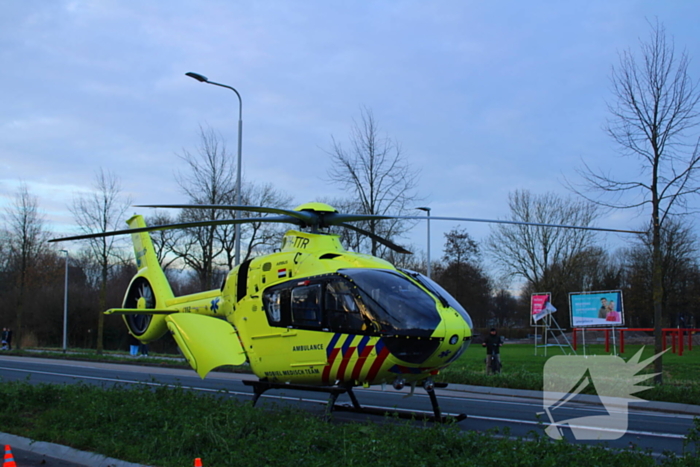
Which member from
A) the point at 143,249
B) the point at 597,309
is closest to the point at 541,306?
the point at 597,309

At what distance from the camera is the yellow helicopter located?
28.8ft

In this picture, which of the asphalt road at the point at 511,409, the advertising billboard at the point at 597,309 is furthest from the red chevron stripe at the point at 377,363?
the advertising billboard at the point at 597,309

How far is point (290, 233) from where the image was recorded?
11.0 metres

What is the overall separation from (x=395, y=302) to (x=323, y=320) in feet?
4.26

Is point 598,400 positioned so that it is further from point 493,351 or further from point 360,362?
point 360,362

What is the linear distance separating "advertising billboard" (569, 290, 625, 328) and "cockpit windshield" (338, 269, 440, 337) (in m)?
18.6

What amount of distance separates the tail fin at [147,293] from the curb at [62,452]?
15.6 feet

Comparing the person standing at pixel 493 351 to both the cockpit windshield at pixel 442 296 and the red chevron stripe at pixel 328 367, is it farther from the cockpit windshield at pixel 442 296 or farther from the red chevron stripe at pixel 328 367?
the red chevron stripe at pixel 328 367

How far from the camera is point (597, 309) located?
25859 millimetres

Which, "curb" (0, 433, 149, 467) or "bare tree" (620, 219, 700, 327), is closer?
"curb" (0, 433, 149, 467)

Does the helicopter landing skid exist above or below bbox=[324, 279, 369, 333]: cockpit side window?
→ below

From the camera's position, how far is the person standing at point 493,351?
19.0 metres

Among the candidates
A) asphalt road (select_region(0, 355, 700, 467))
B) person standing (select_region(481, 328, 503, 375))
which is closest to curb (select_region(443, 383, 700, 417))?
asphalt road (select_region(0, 355, 700, 467))

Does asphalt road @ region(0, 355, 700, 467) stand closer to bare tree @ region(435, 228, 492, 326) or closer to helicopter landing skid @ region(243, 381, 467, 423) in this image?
helicopter landing skid @ region(243, 381, 467, 423)
